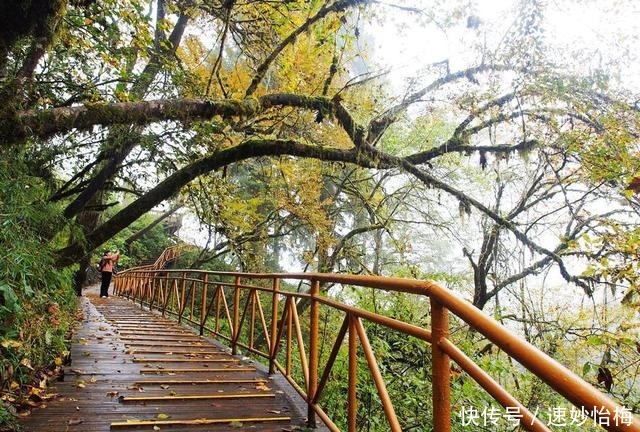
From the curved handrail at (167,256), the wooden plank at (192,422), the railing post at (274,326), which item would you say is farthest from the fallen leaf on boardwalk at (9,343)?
the curved handrail at (167,256)

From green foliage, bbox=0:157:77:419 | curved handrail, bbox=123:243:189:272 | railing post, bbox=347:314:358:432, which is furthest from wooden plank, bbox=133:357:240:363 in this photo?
curved handrail, bbox=123:243:189:272

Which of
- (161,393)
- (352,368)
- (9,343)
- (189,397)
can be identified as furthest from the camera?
(161,393)

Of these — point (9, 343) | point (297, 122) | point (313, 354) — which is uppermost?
point (297, 122)

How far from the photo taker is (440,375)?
1.92 m

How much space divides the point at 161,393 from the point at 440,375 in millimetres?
3196

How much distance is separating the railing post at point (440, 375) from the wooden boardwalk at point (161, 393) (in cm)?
181

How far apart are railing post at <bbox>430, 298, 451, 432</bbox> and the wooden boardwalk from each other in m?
1.81

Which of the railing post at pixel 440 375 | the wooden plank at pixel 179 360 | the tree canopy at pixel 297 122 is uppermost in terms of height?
the tree canopy at pixel 297 122

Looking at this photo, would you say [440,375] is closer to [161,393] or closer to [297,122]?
[161,393]

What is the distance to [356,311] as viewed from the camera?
2.81 m

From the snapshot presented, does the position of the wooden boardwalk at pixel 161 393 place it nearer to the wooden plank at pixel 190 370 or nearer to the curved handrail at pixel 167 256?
the wooden plank at pixel 190 370

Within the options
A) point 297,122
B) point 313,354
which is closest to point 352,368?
point 313,354

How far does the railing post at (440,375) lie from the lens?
1914mm

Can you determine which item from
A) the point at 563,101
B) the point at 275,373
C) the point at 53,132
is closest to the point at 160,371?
the point at 275,373
